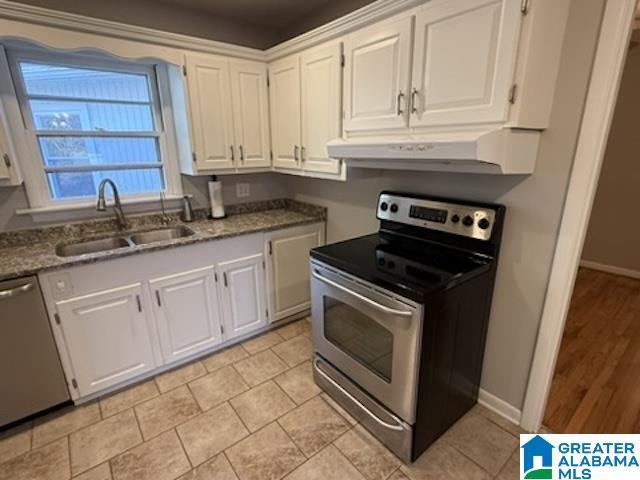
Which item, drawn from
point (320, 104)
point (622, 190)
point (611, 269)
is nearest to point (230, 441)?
point (320, 104)

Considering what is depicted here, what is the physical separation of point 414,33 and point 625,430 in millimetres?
2315

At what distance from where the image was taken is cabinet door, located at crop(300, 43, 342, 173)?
2.04 metres

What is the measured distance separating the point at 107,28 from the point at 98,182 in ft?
3.27

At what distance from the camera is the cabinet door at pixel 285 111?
7.75ft

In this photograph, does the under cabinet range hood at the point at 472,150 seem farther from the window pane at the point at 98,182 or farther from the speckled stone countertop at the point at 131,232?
the window pane at the point at 98,182

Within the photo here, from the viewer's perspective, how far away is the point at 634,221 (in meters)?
3.55

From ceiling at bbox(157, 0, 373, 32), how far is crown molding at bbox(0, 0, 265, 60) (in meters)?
0.31

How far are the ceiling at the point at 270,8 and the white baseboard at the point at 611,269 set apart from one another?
3.85m

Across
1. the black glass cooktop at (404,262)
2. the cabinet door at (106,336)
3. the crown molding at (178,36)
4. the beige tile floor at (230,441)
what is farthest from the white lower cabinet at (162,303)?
the crown molding at (178,36)

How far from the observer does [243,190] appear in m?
2.96

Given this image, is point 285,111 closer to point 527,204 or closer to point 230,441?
point 527,204

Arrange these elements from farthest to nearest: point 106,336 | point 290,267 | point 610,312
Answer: point 610,312, point 290,267, point 106,336

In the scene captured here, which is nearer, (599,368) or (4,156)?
(4,156)

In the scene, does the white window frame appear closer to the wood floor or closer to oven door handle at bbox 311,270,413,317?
oven door handle at bbox 311,270,413,317
